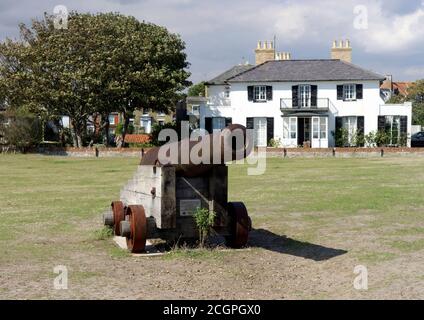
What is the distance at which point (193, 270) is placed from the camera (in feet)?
27.0

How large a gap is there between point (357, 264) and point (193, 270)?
2.12 metres

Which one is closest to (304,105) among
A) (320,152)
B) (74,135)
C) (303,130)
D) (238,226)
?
(303,130)

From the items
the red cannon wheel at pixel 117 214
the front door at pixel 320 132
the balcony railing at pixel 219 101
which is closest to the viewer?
the red cannon wheel at pixel 117 214

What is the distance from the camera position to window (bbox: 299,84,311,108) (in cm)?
4944

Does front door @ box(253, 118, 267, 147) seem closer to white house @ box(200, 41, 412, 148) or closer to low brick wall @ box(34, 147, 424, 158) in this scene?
white house @ box(200, 41, 412, 148)

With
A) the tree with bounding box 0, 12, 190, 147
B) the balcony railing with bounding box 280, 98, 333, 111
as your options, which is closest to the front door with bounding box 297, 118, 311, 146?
the balcony railing with bounding box 280, 98, 333, 111

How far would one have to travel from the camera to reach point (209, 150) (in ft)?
27.4

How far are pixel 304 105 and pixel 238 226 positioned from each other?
41031mm

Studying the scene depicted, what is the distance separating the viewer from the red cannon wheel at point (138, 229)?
29.7 ft

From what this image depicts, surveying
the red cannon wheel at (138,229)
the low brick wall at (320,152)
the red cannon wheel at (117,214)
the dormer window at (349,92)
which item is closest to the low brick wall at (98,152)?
the low brick wall at (320,152)

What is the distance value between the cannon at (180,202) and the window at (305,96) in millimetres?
40751

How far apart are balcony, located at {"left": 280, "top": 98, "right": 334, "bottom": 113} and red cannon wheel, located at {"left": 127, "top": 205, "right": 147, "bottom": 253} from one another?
133 ft

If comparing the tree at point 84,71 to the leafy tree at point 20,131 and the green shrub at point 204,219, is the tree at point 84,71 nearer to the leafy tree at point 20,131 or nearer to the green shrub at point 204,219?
the leafy tree at point 20,131
